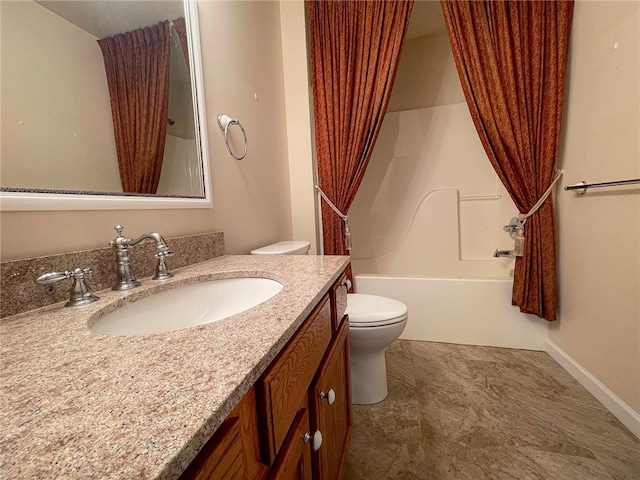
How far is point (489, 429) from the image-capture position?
119cm

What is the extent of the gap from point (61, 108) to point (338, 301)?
0.90 meters

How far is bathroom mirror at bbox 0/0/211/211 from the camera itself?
2.02 feet

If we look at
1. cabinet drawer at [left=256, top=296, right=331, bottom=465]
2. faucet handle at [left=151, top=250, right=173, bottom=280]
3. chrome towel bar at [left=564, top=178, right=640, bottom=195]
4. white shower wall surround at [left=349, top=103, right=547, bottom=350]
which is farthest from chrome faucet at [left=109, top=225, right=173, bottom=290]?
chrome towel bar at [left=564, top=178, right=640, bottom=195]

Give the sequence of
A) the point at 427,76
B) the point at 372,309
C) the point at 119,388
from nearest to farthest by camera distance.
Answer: the point at 119,388 → the point at 372,309 → the point at 427,76

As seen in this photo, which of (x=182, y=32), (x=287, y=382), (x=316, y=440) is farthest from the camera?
(x=182, y=32)

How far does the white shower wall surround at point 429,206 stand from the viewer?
2377 mm

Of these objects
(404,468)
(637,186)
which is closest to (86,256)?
(404,468)

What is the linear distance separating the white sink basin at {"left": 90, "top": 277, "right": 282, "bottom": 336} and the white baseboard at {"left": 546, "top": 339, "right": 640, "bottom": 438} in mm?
1527

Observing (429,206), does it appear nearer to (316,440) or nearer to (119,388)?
(316,440)

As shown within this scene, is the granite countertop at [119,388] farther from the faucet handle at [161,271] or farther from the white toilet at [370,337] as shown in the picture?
the white toilet at [370,337]

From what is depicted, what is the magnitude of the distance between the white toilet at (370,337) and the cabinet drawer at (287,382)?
2.03 ft

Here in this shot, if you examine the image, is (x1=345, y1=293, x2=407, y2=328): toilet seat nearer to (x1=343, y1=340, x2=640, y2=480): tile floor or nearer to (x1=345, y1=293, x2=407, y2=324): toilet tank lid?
(x1=345, y1=293, x2=407, y2=324): toilet tank lid

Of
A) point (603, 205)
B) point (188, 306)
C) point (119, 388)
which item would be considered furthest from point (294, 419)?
point (603, 205)

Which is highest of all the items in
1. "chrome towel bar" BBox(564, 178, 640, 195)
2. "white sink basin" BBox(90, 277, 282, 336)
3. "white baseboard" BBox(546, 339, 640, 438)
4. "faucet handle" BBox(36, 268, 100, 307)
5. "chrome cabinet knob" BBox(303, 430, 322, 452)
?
"chrome towel bar" BBox(564, 178, 640, 195)
